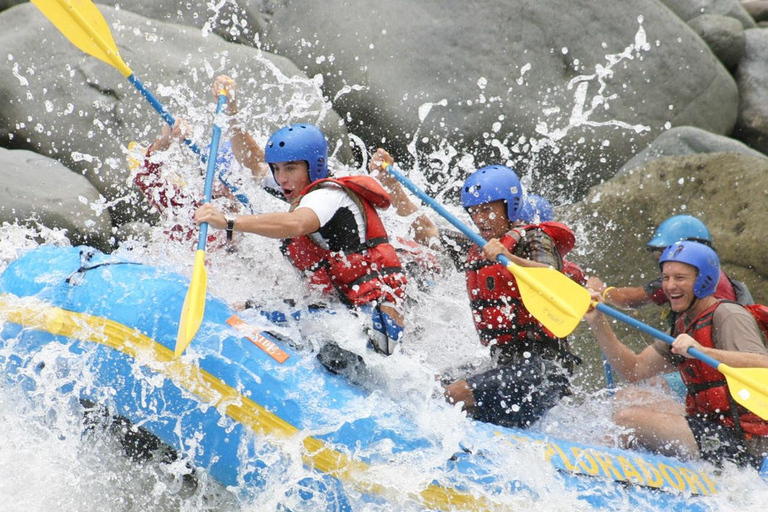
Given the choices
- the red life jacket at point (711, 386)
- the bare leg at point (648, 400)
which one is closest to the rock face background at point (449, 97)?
the bare leg at point (648, 400)

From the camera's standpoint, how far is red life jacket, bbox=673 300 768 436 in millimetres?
3992

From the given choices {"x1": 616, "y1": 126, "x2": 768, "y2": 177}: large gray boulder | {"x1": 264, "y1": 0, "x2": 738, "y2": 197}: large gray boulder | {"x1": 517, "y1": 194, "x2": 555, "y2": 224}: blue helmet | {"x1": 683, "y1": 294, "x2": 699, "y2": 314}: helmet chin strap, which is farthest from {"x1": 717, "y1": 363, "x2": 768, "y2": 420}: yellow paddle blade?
{"x1": 264, "y1": 0, "x2": 738, "y2": 197}: large gray boulder

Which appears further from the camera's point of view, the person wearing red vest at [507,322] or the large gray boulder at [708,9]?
the large gray boulder at [708,9]

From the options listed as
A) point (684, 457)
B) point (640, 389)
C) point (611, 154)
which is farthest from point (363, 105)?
point (684, 457)

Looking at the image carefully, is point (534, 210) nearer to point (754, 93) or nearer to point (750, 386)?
point (750, 386)

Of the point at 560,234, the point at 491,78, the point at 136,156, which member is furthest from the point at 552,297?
the point at 491,78

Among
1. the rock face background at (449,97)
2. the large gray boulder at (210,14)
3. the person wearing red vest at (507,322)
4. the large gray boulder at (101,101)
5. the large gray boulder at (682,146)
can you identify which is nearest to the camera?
the person wearing red vest at (507,322)

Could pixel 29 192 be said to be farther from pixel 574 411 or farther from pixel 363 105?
pixel 574 411

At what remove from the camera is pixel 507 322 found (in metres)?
4.36

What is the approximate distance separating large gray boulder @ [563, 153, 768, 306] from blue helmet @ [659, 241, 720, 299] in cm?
222

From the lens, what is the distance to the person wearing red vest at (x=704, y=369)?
3.96 meters

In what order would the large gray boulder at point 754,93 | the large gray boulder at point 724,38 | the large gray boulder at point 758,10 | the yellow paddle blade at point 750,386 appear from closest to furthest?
the yellow paddle blade at point 750,386 → the large gray boulder at point 754,93 → the large gray boulder at point 724,38 → the large gray boulder at point 758,10

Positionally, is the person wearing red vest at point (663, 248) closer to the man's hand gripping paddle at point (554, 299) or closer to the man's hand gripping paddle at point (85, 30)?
the man's hand gripping paddle at point (554, 299)

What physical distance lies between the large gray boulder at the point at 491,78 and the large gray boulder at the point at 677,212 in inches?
49.8
